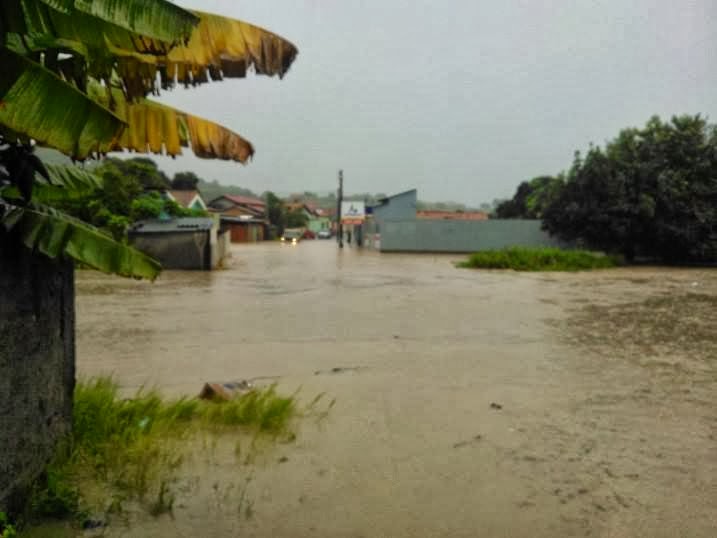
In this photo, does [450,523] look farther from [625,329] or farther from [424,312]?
[424,312]

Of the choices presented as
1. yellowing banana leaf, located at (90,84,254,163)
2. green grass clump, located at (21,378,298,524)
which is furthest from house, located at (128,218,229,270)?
yellowing banana leaf, located at (90,84,254,163)

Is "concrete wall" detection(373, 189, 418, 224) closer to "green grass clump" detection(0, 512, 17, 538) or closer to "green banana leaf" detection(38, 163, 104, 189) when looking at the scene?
"green banana leaf" detection(38, 163, 104, 189)

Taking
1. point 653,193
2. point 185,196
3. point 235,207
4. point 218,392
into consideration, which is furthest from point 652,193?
point 235,207

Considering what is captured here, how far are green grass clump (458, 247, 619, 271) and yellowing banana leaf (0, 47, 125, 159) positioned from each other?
22875 millimetres

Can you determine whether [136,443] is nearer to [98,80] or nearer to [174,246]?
[98,80]

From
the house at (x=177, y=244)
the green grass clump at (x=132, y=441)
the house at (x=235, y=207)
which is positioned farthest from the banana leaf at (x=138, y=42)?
the house at (x=235, y=207)

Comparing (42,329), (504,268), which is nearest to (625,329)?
(42,329)

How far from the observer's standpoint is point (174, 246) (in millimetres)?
20375

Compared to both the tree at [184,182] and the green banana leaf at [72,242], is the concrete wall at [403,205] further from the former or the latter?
the green banana leaf at [72,242]

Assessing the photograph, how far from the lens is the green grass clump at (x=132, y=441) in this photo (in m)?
3.52

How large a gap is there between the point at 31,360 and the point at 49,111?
4.70 feet

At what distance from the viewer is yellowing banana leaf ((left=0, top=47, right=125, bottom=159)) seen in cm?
246

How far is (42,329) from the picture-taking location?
11.3 feet

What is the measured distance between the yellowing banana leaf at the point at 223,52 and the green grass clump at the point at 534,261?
838 inches
